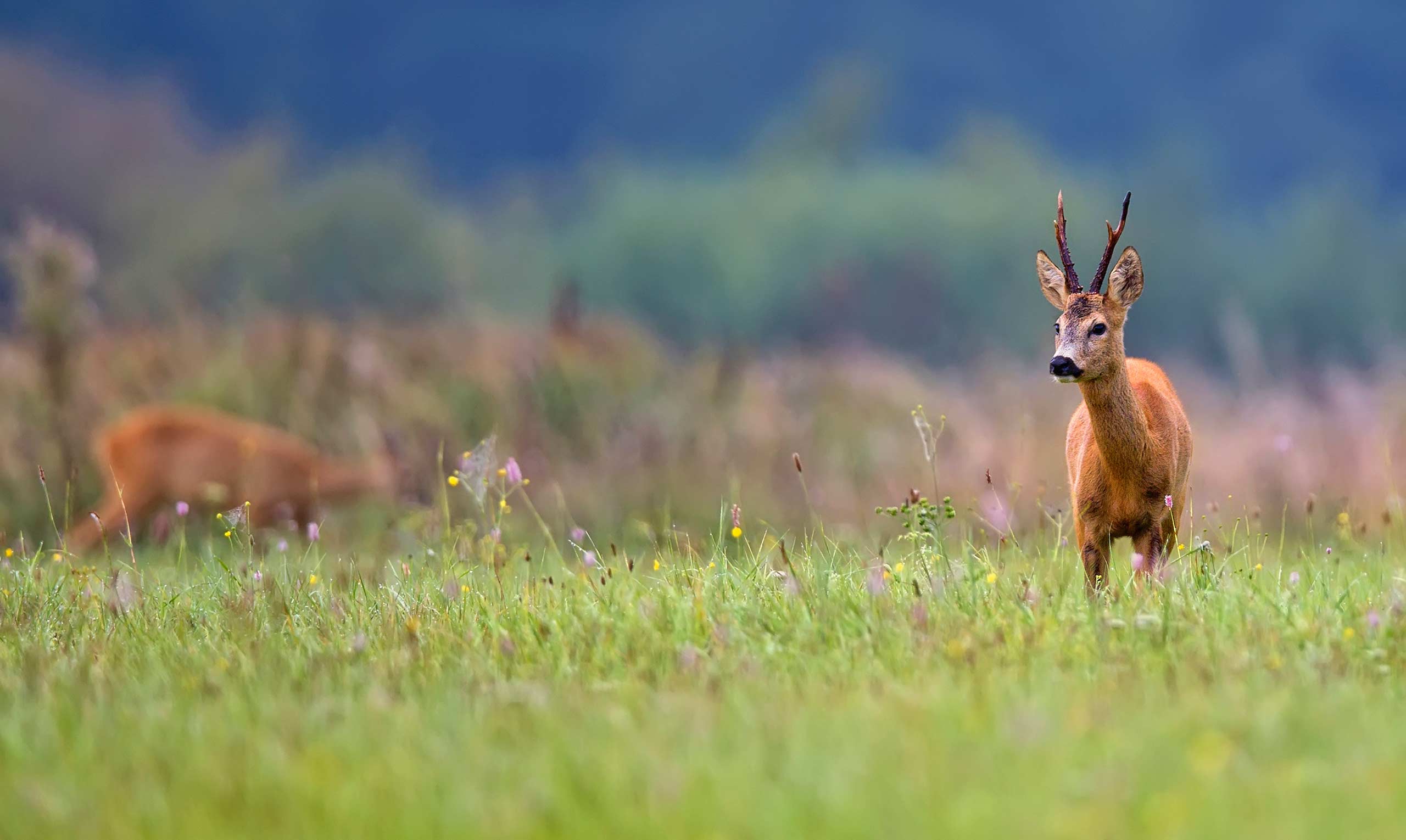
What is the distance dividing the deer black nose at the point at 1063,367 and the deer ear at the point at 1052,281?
60cm

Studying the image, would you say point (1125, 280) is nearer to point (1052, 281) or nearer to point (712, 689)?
point (1052, 281)

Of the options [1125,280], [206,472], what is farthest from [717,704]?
[206,472]

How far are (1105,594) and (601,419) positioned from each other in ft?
25.4

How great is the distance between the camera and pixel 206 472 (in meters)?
9.77

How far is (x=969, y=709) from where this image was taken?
11.4 feet

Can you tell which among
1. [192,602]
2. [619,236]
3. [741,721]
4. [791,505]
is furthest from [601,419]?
[619,236]

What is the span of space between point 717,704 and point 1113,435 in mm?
2509

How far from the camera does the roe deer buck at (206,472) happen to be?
973 cm

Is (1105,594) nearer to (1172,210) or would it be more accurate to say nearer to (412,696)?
(412,696)

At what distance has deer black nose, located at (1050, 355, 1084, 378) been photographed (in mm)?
5258

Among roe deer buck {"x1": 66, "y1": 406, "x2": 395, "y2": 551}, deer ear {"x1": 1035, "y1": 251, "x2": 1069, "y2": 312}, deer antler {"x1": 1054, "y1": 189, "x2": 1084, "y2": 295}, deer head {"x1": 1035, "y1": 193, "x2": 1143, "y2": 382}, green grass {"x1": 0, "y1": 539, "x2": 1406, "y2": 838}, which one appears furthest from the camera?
roe deer buck {"x1": 66, "y1": 406, "x2": 395, "y2": 551}

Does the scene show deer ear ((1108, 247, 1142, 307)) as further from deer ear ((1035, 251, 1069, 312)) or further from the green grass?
the green grass

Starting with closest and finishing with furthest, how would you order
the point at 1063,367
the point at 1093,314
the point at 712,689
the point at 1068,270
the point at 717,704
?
the point at 717,704 → the point at 712,689 → the point at 1063,367 → the point at 1093,314 → the point at 1068,270

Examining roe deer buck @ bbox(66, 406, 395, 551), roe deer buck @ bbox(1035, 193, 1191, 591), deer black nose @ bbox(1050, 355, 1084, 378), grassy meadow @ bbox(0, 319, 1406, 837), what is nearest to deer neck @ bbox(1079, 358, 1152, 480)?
roe deer buck @ bbox(1035, 193, 1191, 591)
